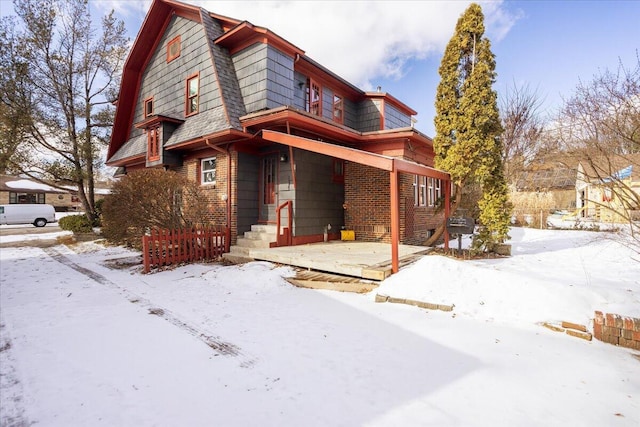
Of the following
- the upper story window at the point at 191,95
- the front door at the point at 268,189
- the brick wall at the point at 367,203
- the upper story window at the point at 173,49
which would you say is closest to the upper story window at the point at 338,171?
the brick wall at the point at 367,203

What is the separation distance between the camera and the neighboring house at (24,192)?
35.1 metres

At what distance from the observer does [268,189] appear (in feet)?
34.3

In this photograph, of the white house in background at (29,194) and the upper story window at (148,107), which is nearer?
the upper story window at (148,107)

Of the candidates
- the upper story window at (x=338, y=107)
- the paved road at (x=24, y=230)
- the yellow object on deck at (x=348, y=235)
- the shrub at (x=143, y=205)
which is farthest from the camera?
the paved road at (x=24, y=230)

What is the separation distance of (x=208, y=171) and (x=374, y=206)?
6.20 metres

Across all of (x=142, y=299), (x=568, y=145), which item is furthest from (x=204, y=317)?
(x=568, y=145)

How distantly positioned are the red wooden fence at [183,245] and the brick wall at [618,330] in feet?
28.6

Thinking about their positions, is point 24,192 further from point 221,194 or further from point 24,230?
point 221,194

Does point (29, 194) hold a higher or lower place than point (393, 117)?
lower

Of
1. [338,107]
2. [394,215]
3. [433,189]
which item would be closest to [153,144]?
[338,107]

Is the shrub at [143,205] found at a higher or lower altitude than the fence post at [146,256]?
higher

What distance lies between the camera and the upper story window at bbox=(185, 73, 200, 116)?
456 inches

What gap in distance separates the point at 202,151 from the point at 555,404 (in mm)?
11369

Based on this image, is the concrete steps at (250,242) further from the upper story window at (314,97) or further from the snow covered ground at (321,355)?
the upper story window at (314,97)
